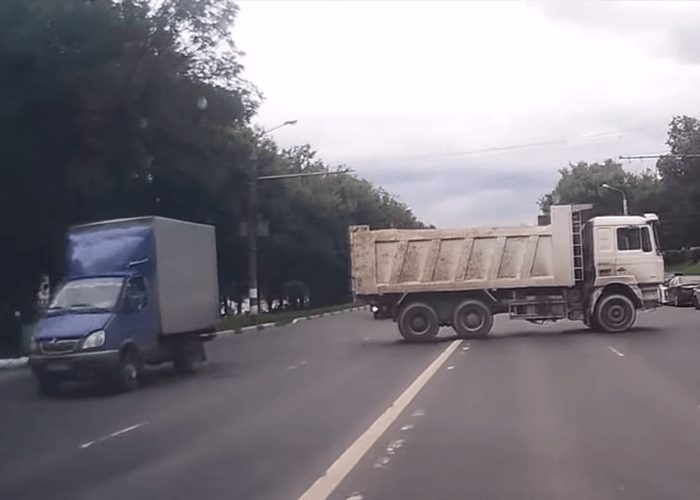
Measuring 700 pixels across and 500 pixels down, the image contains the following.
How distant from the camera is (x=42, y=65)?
32.7 meters

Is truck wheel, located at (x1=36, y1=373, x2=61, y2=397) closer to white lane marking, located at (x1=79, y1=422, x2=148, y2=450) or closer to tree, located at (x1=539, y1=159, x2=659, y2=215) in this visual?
white lane marking, located at (x1=79, y1=422, x2=148, y2=450)

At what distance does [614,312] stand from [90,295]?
53.6 feet

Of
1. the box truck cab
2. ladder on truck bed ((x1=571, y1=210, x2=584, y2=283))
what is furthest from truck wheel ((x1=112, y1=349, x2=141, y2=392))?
ladder on truck bed ((x1=571, y1=210, x2=584, y2=283))

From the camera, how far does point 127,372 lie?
74.5 feet

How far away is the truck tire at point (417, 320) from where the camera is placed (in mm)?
34344

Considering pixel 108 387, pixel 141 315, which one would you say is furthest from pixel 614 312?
pixel 108 387

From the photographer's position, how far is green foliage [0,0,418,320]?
33031 mm

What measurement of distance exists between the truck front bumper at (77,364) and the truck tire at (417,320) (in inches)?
530

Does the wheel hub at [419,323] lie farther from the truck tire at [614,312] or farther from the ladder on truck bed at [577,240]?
the truck tire at [614,312]

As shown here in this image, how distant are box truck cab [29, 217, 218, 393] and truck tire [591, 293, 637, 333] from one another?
1144cm

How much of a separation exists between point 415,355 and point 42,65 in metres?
12.9

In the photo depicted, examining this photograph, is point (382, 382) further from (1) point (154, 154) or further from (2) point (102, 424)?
(1) point (154, 154)

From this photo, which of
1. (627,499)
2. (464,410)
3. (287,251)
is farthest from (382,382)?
(287,251)

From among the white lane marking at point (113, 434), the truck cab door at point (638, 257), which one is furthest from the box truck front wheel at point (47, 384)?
the truck cab door at point (638, 257)
